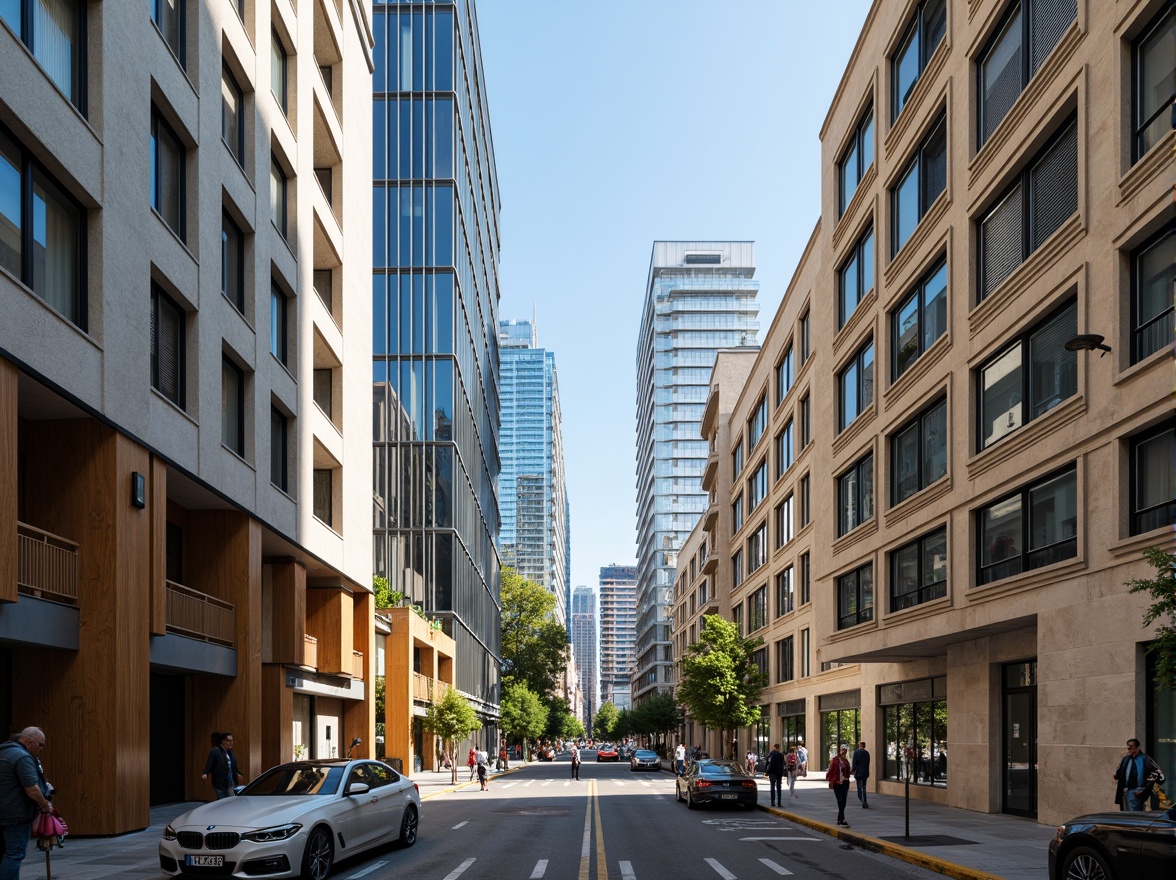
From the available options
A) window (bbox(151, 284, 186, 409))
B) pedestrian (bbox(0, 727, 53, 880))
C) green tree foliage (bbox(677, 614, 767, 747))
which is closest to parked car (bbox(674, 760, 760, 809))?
window (bbox(151, 284, 186, 409))

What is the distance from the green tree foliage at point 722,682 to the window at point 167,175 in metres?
38.8

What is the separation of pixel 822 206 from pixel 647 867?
29260mm

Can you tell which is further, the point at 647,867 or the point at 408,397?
the point at 408,397

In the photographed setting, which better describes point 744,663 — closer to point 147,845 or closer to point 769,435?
point 769,435

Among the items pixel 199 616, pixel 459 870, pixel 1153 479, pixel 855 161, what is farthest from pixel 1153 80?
pixel 199 616

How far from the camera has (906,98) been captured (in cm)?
3005

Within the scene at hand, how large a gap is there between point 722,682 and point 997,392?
3419 centimetres

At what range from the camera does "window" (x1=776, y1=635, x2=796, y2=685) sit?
174ft

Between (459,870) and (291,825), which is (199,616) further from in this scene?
(291,825)

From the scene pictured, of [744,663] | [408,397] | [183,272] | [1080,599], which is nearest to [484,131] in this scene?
[408,397]

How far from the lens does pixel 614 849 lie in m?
17.6

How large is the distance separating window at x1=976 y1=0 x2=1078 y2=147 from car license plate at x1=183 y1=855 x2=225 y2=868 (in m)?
19.6

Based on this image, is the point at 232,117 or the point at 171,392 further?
the point at 232,117

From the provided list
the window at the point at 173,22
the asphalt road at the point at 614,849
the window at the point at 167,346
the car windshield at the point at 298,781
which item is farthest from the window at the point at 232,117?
the asphalt road at the point at 614,849
